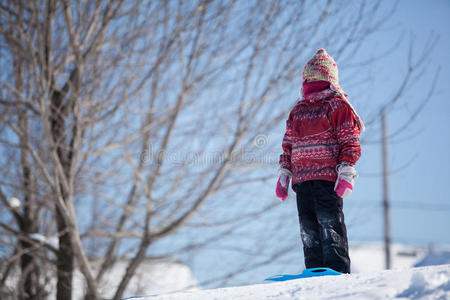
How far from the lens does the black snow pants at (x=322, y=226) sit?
6.98ft

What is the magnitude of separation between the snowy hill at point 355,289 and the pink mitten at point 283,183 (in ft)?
2.35

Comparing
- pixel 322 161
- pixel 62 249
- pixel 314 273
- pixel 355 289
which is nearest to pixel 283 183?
pixel 322 161

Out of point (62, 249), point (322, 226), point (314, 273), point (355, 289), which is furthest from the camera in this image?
Answer: point (62, 249)

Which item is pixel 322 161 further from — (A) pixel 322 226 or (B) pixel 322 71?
(B) pixel 322 71

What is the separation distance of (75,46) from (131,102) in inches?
27.4

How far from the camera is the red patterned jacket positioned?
213 cm

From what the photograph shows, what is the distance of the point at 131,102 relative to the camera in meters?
3.97

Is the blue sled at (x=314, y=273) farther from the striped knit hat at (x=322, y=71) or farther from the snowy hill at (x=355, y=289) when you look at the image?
the striped knit hat at (x=322, y=71)

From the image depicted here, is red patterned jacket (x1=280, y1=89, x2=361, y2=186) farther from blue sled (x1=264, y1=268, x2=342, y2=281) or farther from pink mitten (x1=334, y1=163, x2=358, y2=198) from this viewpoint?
blue sled (x1=264, y1=268, x2=342, y2=281)

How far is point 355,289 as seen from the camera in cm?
143

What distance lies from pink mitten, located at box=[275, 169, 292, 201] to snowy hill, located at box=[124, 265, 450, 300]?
0.72 meters

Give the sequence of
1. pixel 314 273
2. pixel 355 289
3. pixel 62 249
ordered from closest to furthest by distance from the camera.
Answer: pixel 355 289 < pixel 314 273 < pixel 62 249

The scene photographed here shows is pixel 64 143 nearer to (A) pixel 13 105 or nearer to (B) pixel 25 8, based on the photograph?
(A) pixel 13 105

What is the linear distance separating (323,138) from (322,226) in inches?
18.0
